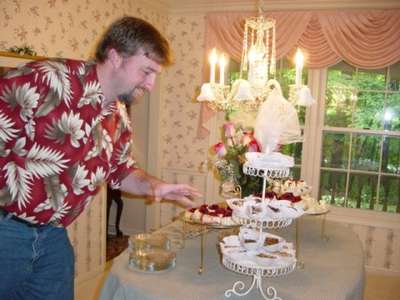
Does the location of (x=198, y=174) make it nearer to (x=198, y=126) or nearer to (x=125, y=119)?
(x=198, y=126)

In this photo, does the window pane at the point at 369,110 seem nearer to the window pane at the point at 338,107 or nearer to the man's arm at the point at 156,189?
the window pane at the point at 338,107

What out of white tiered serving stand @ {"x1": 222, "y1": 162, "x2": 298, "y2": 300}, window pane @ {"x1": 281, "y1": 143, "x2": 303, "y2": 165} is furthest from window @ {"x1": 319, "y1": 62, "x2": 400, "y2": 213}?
Answer: white tiered serving stand @ {"x1": 222, "y1": 162, "x2": 298, "y2": 300}

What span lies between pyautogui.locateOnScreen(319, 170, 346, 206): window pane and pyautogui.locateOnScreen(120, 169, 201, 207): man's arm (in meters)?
2.68

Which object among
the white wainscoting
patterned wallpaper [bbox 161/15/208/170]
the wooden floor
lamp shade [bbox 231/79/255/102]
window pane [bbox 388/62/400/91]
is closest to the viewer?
lamp shade [bbox 231/79/255/102]

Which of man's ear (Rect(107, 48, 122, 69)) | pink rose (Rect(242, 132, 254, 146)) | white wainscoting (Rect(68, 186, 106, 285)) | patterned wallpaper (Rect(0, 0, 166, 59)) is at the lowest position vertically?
white wainscoting (Rect(68, 186, 106, 285))

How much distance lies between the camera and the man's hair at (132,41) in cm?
129

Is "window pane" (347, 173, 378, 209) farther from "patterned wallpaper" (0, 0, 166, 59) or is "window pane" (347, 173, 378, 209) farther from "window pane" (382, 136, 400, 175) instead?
"patterned wallpaper" (0, 0, 166, 59)

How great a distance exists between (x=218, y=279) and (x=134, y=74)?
848 mm

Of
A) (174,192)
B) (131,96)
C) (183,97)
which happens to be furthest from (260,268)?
(183,97)

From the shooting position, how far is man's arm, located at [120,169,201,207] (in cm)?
157

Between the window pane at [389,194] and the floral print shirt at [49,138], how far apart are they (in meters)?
3.25

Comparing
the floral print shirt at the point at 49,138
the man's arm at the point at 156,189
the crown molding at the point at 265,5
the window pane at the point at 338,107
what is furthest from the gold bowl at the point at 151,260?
the window pane at the point at 338,107

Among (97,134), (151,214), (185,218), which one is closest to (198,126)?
(151,214)

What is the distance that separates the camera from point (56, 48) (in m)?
2.97
